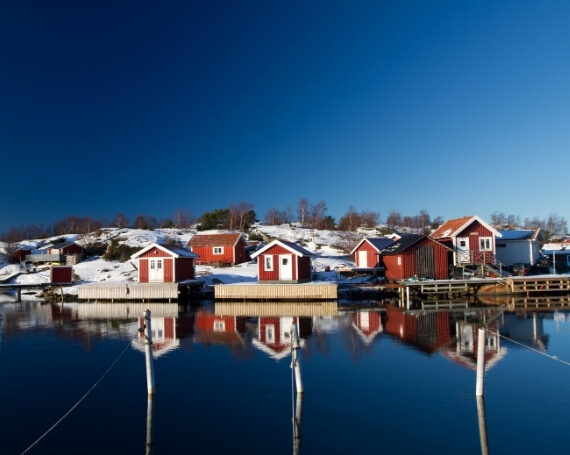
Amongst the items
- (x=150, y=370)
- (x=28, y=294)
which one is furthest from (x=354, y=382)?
(x=28, y=294)

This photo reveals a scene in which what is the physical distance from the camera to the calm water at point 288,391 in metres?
9.88

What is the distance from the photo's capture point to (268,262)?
3934 cm

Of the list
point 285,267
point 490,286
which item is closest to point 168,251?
point 285,267

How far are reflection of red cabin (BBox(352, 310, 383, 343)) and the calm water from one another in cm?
19

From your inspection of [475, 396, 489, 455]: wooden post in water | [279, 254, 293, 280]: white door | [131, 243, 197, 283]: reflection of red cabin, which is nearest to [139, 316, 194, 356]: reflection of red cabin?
[131, 243, 197, 283]: reflection of red cabin

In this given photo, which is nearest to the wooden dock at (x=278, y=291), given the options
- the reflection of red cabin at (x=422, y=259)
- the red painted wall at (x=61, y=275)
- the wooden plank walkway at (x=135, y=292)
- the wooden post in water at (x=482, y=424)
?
the wooden plank walkway at (x=135, y=292)

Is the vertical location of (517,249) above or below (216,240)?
below

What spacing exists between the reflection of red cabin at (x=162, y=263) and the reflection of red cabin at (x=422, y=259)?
20015 millimetres

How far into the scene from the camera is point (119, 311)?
33.0 meters

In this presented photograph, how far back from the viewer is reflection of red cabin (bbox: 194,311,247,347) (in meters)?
20.6

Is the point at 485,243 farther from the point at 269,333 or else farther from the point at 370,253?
the point at 269,333

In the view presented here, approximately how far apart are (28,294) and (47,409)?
4178 cm

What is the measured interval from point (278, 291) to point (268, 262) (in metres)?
4.74

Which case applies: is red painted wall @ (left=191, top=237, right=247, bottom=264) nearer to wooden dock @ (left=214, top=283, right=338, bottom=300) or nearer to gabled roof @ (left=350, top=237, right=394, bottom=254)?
gabled roof @ (left=350, top=237, right=394, bottom=254)
